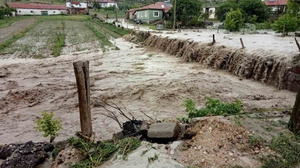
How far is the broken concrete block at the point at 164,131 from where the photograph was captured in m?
4.44

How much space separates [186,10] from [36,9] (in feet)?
140

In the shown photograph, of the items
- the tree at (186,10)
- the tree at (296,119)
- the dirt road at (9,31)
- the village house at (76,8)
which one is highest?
the village house at (76,8)

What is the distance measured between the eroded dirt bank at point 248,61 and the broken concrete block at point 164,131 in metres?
5.52

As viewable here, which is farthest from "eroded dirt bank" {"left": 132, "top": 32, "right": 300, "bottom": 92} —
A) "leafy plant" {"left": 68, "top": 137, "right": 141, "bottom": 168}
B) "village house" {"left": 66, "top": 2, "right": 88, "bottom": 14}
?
"village house" {"left": 66, "top": 2, "right": 88, "bottom": 14}

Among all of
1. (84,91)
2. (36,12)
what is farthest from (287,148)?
(36,12)

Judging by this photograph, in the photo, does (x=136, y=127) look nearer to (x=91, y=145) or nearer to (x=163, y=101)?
(x=91, y=145)

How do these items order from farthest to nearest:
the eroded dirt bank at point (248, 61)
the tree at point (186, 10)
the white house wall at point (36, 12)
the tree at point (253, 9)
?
1. the white house wall at point (36, 12)
2. the tree at point (253, 9)
3. the tree at point (186, 10)
4. the eroded dirt bank at point (248, 61)

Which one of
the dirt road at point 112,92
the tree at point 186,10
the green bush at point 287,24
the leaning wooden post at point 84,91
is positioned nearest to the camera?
the leaning wooden post at point 84,91

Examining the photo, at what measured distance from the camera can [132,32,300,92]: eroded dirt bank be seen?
8.25 m

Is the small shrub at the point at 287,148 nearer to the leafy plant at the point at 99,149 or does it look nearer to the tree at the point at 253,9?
the leafy plant at the point at 99,149

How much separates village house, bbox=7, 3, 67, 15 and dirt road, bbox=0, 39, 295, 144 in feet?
166

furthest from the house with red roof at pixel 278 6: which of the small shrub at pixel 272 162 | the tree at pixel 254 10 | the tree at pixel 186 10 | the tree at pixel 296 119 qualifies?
the small shrub at pixel 272 162

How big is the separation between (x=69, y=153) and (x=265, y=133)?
144 inches

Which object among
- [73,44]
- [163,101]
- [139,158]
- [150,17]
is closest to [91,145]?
[139,158]
